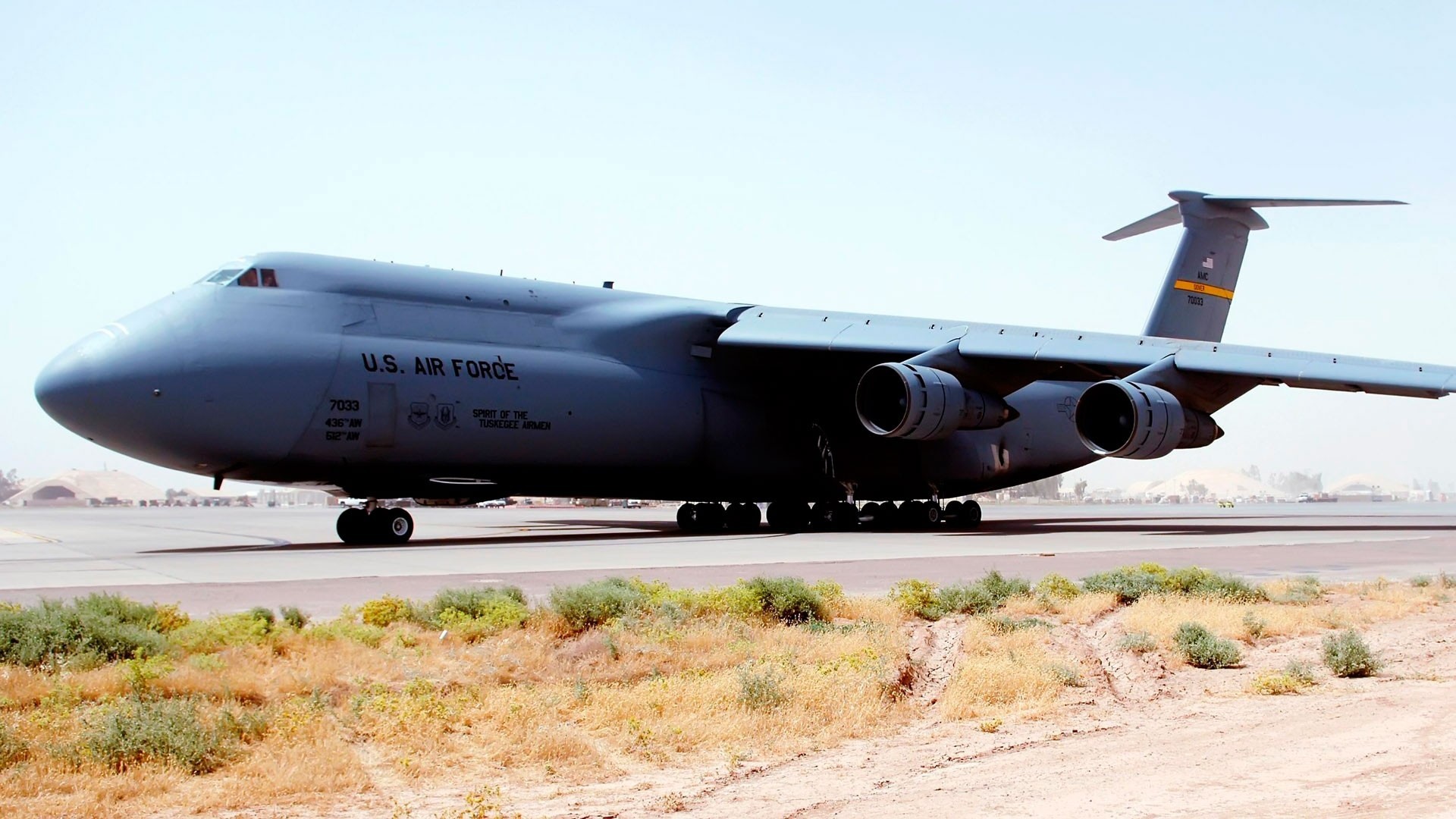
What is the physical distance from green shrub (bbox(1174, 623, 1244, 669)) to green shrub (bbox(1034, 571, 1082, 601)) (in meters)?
2.00

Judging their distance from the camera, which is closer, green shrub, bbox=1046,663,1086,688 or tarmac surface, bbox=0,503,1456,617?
green shrub, bbox=1046,663,1086,688

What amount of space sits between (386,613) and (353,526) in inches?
400

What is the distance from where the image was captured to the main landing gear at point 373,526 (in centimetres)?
1784

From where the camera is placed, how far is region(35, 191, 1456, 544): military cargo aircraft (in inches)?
646

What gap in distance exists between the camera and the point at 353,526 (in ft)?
58.7

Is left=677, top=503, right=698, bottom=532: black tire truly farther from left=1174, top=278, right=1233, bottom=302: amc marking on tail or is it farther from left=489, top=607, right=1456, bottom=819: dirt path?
left=489, top=607, right=1456, bottom=819: dirt path

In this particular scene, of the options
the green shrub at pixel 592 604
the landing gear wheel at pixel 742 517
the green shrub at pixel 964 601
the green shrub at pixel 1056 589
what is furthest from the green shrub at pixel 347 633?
the landing gear wheel at pixel 742 517

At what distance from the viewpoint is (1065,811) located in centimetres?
425

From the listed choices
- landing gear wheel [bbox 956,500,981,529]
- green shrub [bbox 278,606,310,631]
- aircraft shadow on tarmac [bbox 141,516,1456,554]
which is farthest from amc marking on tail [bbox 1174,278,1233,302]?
green shrub [bbox 278,606,310,631]

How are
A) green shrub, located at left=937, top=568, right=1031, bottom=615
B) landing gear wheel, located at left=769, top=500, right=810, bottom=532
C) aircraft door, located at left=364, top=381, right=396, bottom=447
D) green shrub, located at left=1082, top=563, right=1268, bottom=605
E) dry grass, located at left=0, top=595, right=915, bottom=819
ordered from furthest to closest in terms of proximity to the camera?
landing gear wheel, located at left=769, top=500, right=810, bottom=532 → aircraft door, located at left=364, top=381, right=396, bottom=447 → green shrub, located at left=1082, top=563, right=1268, bottom=605 → green shrub, located at left=937, top=568, right=1031, bottom=615 → dry grass, located at left=0, top=595, right=915, bottom=819

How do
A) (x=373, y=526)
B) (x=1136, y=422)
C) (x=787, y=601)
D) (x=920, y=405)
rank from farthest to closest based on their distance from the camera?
(x=920, y=405)
(x=1136, y=422)
(x=373, y=526)
(x=787, y=601)

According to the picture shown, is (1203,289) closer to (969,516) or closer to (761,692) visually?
(969,516)

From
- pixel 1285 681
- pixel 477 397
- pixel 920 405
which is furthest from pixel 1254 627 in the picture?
pixel 477 397

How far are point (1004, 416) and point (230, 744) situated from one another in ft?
55.7
